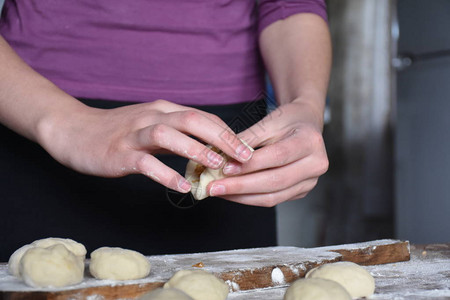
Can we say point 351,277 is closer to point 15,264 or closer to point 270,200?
point 270,200

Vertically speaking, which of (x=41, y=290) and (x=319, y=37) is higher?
(x=319, y=37)

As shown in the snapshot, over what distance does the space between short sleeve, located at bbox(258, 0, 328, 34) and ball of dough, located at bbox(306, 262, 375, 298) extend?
0.70 meters

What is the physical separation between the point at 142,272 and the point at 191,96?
21.5 inches

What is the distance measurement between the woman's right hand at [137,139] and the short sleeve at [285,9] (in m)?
0.51

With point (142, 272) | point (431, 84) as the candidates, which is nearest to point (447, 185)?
point (431, 84)

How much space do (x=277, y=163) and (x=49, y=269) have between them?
430 mm

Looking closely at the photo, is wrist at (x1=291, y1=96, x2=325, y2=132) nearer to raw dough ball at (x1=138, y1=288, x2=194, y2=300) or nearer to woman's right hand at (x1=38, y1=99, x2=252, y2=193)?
woman's right hand at (x1=38, y1=99, x2=252, y2=193)

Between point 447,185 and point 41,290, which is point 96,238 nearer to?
point 41,290

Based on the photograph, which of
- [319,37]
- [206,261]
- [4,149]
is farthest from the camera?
[319,37]

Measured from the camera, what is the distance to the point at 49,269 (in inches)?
26.7

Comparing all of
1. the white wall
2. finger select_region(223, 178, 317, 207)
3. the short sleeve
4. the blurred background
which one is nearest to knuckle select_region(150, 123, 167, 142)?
finger select_region(223, 178, 317, 207)

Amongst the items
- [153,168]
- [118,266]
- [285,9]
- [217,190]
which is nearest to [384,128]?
[285,9]

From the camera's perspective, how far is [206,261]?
2.89 feet

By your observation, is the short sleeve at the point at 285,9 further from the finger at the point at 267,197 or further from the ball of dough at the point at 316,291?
the ball of dough at the point at 316,291
